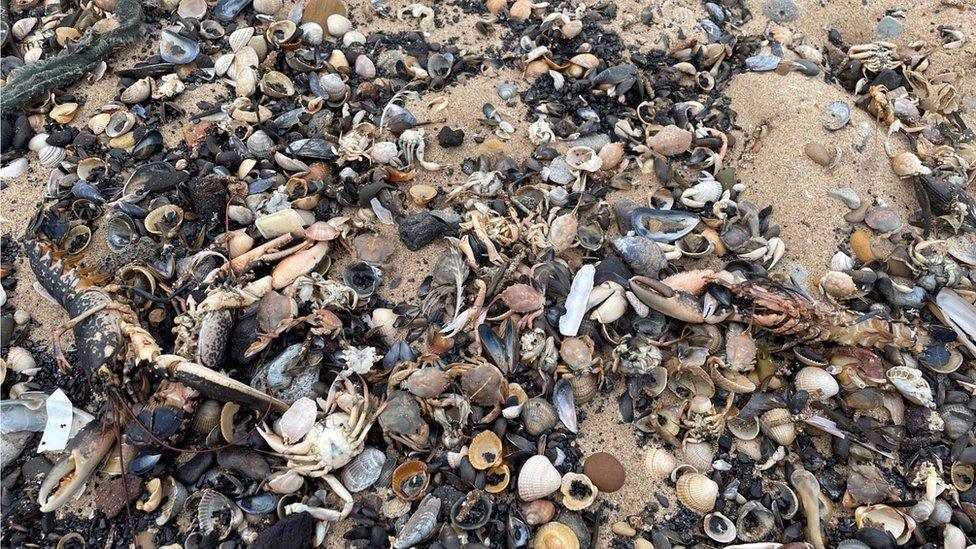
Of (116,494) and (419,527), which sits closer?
(419,527)

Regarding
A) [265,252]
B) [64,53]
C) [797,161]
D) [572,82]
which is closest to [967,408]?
[797,161]

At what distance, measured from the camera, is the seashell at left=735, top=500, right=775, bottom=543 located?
2.93 meters

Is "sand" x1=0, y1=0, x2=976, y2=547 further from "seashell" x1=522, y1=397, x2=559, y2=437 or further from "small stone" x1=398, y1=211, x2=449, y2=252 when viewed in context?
"seashell" x1=522, y1=397, x2=559, y2=437

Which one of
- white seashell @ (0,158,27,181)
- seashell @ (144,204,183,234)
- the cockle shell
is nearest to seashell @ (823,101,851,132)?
the cockle shell

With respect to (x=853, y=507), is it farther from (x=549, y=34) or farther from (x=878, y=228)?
(x=549, y=34)

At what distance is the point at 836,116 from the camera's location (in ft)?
14.1

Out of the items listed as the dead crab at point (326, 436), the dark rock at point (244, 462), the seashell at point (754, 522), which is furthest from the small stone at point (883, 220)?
the dark rock at point (244, 462)

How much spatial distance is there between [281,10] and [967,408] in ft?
18.2

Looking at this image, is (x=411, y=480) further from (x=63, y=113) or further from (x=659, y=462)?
(x=63, y=113)

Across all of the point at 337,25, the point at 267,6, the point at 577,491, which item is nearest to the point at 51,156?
the point at 267,6

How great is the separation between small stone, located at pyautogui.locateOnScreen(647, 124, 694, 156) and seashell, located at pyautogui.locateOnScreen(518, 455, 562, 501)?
2.42m

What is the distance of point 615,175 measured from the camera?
4102mm

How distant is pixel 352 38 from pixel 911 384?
4.49 metres

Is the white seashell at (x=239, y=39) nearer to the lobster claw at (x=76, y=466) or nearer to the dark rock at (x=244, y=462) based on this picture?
the lobster claw at (x=76, y=466)
